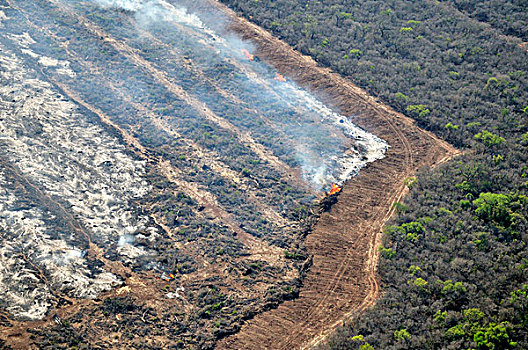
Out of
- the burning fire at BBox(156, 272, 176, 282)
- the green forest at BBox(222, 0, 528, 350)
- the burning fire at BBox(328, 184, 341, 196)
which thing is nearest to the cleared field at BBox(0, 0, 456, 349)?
the burning fire at BBox(156, 272, 176, 282)

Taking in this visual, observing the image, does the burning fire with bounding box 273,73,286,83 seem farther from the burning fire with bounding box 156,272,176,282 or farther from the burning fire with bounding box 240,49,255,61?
the burning fire with bounding box 156,272,176,282

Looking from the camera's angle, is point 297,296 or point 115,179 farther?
point 115,179

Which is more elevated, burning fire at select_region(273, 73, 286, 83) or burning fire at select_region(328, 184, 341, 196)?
burning fire at select_region(273, 73, 286, 83)

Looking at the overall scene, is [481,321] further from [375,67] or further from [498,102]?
[375,67]

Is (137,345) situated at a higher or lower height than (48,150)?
lower

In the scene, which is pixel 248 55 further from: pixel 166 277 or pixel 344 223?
pixel 166 277

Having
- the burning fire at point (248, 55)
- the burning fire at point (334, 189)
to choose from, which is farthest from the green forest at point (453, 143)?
the burning fire at point (334, 189)

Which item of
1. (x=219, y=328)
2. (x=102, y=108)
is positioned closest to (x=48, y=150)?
(x=102, y=108)
